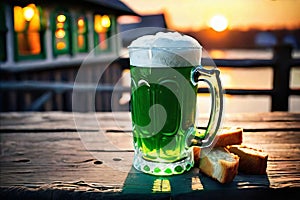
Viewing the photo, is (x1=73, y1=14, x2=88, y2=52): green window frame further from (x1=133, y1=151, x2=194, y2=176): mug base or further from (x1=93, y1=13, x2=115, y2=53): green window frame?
(x1=133, y1=151, x2=194, y2=176): mug base

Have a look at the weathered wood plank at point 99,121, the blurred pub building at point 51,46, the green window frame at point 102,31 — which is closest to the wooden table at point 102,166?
the weathered wood plank at point 99,121

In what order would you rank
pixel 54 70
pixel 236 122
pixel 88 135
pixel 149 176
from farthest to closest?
1. pixel 54 70
2. pixel 236 122
3. pixel 88 135
4. pixel 149 176

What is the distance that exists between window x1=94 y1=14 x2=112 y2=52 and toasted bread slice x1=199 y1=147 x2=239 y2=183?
772cm

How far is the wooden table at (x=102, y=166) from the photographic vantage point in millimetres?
946

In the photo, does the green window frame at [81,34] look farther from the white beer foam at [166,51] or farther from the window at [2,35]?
the white beer foam at [166,51]

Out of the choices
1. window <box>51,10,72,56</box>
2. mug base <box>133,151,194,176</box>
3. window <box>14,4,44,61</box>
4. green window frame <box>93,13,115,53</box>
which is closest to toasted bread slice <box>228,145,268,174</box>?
mug base <box>133,151,194,176</box>

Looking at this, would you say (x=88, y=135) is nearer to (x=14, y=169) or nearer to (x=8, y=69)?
(x=14, y=169)

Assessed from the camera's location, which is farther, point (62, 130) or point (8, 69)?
point (8, 69)

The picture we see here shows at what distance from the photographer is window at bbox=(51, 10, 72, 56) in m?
6.94

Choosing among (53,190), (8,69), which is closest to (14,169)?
(53,190)

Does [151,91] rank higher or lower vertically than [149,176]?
higher

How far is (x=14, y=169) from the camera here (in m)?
1.12

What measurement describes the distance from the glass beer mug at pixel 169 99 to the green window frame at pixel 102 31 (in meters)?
7.54

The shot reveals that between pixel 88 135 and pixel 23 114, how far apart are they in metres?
0.69
